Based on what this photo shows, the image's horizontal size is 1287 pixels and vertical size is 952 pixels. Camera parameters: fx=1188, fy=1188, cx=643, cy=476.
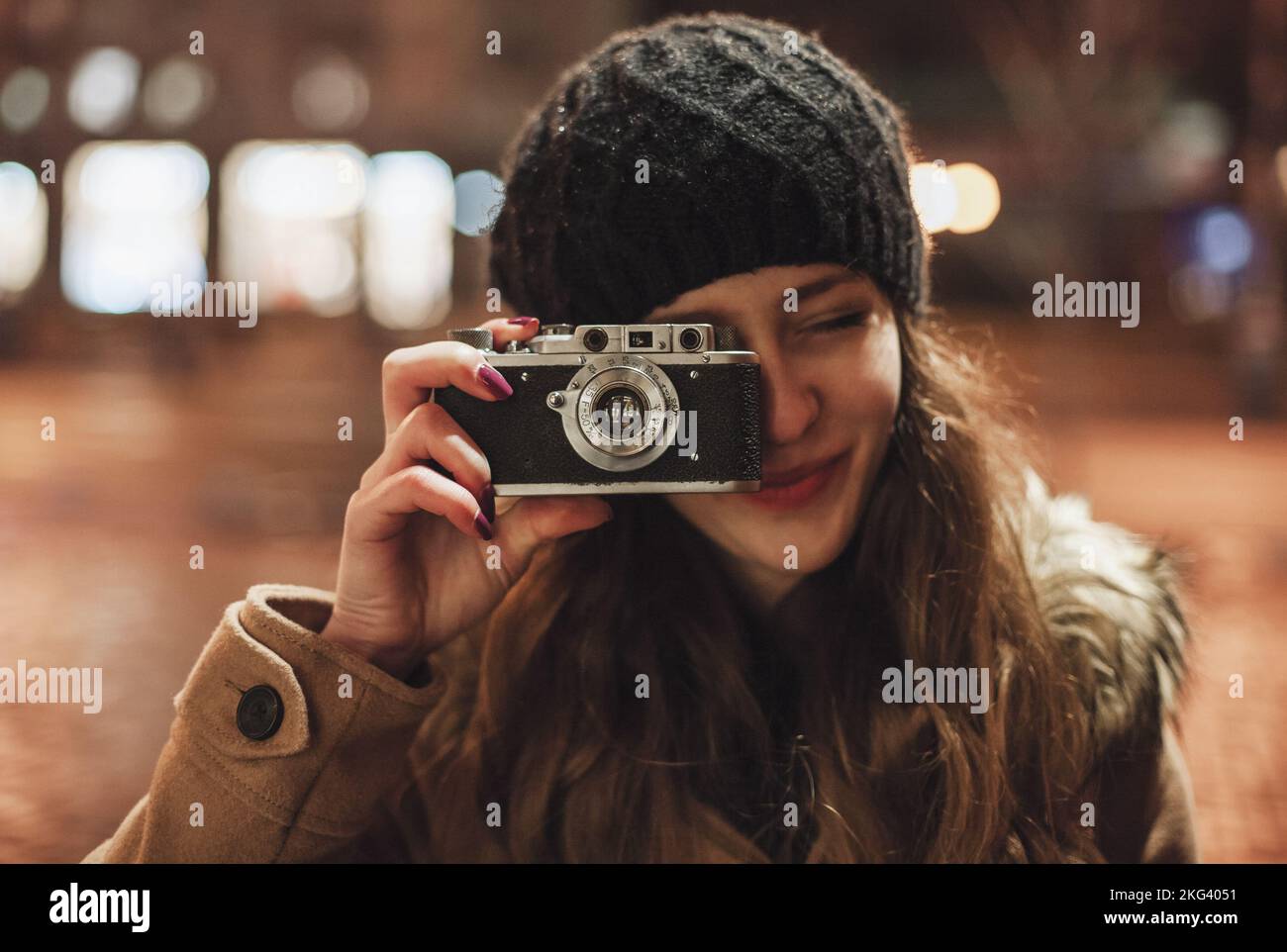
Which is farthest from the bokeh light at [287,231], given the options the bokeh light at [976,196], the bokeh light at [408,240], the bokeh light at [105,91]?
the bokeh light at [976,196]

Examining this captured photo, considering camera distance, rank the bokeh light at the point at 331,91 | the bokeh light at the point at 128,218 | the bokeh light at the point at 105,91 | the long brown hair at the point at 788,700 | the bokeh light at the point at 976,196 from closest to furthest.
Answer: the long brown hair at the point at 788,700 < the bokeh light at the point at 105,91 < the bokeh light at the point at 128,218 < the bokeh light at the point at 331,91 < the bokeh light at the point at 976,196

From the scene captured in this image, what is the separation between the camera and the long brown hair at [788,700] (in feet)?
5.89

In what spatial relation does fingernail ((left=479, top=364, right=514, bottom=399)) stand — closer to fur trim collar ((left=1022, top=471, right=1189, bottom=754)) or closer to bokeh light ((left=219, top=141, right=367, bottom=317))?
fur trim collar ((left=1022, top=471, right=1189, bottom=754))

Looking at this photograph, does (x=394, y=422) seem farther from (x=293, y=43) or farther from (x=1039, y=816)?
(x=293, y=43)

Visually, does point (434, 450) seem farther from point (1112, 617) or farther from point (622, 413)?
point (1112, 617)

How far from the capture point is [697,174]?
5.56ft

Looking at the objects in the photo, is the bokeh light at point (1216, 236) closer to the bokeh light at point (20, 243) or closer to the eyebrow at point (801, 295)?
the bokeh light at point (20, 243)

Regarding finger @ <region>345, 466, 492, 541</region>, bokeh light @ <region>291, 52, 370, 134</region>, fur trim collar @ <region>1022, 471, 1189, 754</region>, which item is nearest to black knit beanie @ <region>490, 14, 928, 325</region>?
finger @ <region>345, 466, 492, 541</region>

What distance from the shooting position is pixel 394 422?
1678 millimetres

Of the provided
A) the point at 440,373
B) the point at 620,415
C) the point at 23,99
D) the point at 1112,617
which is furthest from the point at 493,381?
the point at 23,99

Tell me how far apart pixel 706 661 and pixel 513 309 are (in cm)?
67

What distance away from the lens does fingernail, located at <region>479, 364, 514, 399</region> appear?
63.7 inches

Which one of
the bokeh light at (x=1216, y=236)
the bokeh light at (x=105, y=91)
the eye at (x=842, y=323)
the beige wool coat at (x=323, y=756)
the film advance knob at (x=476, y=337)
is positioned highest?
the bokeh light at (x=105, y=91)

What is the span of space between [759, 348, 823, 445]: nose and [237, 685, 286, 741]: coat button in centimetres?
77
